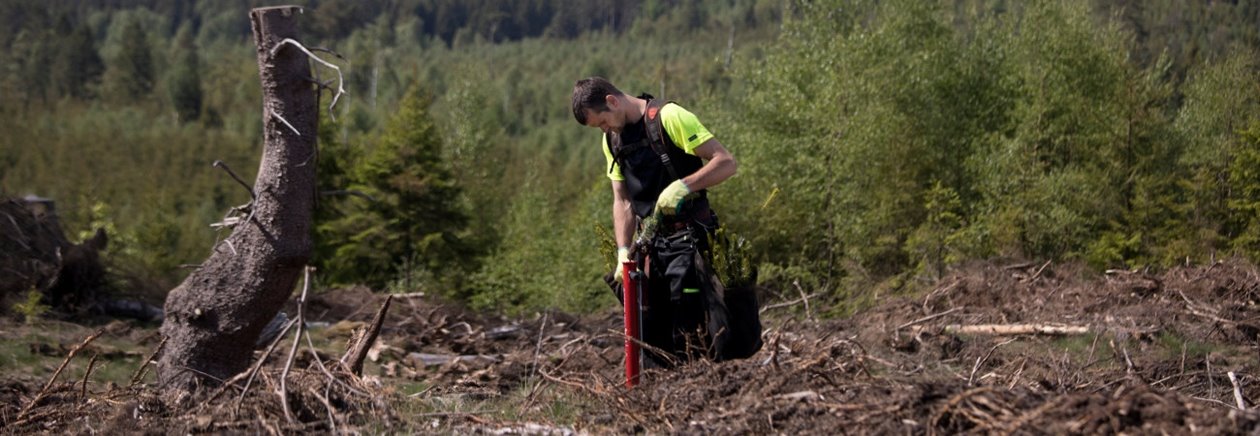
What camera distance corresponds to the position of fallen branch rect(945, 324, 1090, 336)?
1020cm

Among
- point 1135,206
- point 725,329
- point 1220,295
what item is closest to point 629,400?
point 725,329

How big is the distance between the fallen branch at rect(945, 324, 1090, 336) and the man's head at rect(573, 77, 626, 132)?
237 inches

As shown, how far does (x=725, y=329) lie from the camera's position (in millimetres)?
5848

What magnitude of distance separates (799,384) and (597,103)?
1885 millimetres

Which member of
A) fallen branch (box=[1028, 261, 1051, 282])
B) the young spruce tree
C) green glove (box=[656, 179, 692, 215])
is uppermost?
green glove (box=[656, 179, 692, 215])

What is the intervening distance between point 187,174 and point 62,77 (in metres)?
34.8

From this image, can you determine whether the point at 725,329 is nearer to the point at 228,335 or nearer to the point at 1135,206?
the point at 228,335

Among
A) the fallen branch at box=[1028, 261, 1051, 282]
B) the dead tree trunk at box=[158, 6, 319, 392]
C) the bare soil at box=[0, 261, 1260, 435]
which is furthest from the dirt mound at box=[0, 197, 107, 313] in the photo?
the fallen branch at box=[1028, 261, 1051, 282]

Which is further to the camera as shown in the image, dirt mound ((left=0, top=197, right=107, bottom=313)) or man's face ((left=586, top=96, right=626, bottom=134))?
dirt mound ((left=0, top=197, right=107, bottom=313))

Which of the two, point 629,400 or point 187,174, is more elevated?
point 629,400

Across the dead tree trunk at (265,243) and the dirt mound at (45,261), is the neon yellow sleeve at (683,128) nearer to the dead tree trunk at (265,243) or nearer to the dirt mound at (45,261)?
the dead tree trunk at (265,243)

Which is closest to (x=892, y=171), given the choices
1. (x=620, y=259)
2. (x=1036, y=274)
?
(x=1036, y=274)

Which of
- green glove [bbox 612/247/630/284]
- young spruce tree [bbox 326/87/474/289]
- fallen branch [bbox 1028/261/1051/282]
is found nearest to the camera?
green glove [bbox 612/247/630/284]

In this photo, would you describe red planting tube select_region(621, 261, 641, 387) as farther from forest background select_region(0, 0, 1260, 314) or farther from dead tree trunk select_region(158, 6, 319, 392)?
dead tree trunk select_region(158, 6, 319, 392)
